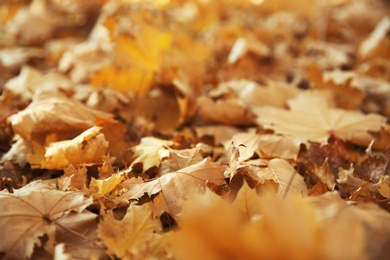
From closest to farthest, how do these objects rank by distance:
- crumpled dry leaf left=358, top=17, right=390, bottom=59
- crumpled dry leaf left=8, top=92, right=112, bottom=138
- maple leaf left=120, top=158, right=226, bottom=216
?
maple leaf left=120, top=158, right=226, bottom=216, crumpled dry leaf left=8, top=92, right=112, bottom=138, crumpled dry leaf left=358, top=17, right=390, bottom=59

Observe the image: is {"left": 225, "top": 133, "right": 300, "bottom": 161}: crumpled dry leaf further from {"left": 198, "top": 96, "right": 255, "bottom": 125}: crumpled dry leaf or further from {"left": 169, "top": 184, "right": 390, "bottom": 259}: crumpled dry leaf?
{"left": 169, "top": 184, "right": 390, "bottom": 259}: crumpled dry leaf

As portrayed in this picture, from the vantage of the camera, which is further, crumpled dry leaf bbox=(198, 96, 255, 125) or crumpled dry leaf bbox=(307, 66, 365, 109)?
crumpled dry leaf bbox=(307, 66, 365, 109)

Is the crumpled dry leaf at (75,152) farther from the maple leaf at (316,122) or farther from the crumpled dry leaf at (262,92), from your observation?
the crumpled dry leaf at (262,92)

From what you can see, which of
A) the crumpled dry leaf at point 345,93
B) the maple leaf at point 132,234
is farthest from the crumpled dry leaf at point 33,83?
the crumpled dry leaf at point 345,93

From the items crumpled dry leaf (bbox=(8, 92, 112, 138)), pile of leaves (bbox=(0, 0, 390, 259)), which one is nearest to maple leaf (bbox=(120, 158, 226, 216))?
pile of leaves (bbox=(0, 0, 390, 259))

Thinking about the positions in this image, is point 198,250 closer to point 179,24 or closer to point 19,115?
point 19,115

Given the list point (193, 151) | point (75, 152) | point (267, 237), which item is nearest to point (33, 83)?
point (75, 152)

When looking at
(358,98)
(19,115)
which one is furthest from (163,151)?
(358,98)

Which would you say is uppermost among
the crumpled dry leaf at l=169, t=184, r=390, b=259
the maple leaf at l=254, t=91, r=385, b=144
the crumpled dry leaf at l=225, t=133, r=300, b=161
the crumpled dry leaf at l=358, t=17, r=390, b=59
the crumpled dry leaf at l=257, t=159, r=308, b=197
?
the crumpled dry leaf at l=169, t=184, r=390, b=259
